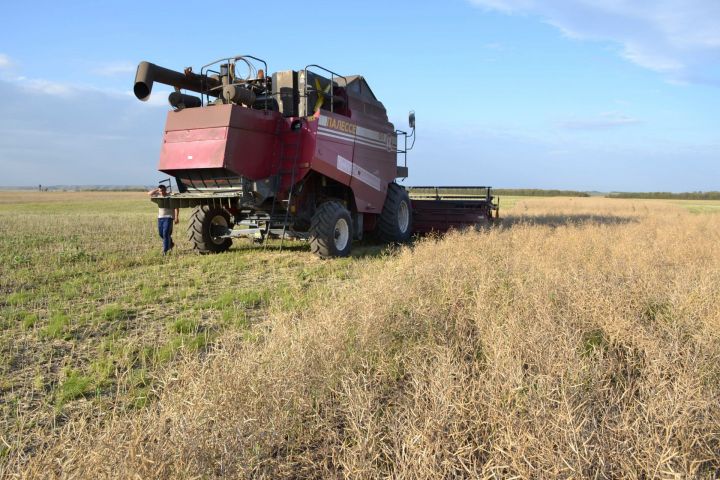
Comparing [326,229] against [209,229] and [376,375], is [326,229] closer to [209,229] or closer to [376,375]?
[209,229]

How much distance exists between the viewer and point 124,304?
6.23 metres

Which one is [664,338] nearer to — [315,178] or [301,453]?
[301,453]

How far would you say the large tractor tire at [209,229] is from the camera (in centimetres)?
1016

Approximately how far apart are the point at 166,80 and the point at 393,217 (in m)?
5.26

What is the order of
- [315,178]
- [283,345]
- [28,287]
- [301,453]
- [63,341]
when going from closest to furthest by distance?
1. [301,453]
2. [283,345]
3. [63,341]
4. [28,287]
5. [315,178]

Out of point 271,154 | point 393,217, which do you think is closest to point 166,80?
point 271,154

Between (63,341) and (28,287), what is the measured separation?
3138 mm

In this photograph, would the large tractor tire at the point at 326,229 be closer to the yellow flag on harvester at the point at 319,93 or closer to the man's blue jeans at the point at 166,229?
the yellow flag on harvester at the point at 319,93

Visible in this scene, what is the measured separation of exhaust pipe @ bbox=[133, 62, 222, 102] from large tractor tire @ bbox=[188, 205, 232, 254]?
221 centimetres

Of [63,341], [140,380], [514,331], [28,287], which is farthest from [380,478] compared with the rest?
[28,287]

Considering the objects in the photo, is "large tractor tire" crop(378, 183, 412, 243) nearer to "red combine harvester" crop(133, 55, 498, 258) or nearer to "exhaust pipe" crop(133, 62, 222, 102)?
"red combine harvester" crop(133, 55, 498, 258)

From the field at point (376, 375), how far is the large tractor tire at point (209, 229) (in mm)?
2540

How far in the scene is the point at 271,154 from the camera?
9.10 metres

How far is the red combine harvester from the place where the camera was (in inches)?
336
